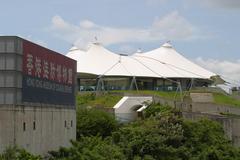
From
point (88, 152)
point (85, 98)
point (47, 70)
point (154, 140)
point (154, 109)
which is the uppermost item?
point (47, 70)

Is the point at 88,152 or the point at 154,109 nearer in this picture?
the point at 88,152

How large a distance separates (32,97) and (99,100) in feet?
102

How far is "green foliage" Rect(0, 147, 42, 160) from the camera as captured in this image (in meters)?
22.9

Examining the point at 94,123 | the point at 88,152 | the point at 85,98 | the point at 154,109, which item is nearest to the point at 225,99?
the point at 85,98

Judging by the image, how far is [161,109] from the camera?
48.1m

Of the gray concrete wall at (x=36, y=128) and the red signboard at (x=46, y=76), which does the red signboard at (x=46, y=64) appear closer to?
the red signboard at (x=46, y=76)

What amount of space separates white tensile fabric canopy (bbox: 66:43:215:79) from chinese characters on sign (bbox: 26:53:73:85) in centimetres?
4800

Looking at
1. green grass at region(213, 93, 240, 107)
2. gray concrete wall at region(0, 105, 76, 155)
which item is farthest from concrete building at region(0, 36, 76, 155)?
green grass at region(213, 93, 240, 107)

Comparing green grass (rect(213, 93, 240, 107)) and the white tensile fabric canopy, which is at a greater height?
the white tensile fabric canopy

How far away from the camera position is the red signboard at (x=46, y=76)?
26.3m

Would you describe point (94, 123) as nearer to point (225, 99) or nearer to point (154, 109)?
point (154, 109)

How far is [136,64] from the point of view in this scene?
Result: 85375mm

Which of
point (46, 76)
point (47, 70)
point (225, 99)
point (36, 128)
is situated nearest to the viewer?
point (36, 128)

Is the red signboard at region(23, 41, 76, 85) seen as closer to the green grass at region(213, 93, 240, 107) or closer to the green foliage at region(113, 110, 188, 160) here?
the green foliage at region(113, 110, 188, 160)
